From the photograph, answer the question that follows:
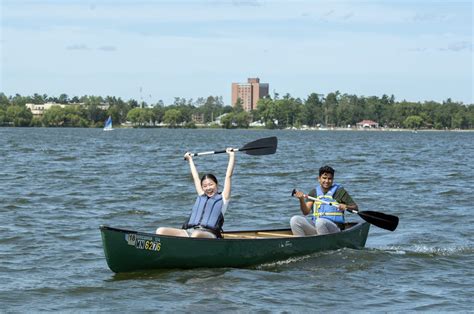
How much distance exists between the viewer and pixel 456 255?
14406mm

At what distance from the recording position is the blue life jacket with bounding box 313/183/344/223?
44.4 ft

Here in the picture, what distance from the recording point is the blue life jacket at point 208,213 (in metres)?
11.9

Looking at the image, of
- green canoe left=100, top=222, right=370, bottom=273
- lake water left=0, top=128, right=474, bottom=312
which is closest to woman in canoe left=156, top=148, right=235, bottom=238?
green canoe left=100, top=222, right=370, bottom=273

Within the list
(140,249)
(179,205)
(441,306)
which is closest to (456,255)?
(441,306)

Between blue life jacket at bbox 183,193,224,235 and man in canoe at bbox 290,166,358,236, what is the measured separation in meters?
1.83

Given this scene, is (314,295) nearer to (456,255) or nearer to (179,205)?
(456,255)

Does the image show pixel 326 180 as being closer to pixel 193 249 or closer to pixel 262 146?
pixel 262 146

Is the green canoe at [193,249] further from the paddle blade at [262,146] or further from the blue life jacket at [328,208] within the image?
the paddle blade at [262,146]

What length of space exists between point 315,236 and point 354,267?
0.77 metres

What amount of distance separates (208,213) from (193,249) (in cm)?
53

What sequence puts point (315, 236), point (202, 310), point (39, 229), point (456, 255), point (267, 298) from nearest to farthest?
point (202, 310)
point (267, 298)
point (315, 236)
point (456, 255)
point (39, 229)

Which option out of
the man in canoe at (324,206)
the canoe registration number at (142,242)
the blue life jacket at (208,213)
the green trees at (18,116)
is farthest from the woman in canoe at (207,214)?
the green trees at (18,116)

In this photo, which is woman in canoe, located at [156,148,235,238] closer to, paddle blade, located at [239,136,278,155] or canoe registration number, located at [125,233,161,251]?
canoe registration number, located at [125,233,161,251]

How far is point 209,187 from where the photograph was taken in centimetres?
1188
